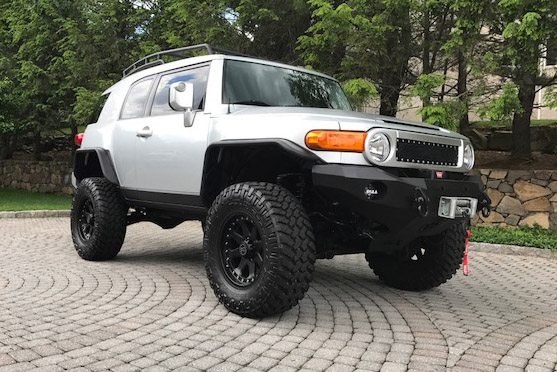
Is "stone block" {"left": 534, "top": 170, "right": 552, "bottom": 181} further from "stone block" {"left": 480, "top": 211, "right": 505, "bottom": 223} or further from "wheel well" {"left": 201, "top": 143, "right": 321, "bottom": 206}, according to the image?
"wheel well" {"left": 201, "top": 143, "right": 321, "bottom": 206}

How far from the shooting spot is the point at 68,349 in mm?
3367

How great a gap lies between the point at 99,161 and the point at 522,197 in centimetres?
767

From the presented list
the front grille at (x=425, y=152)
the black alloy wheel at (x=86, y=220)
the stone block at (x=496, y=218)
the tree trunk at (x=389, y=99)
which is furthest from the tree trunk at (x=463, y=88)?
the black alloy wheel at (x=86, y=220)

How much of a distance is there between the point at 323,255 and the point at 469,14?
632 cm

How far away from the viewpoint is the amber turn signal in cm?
382

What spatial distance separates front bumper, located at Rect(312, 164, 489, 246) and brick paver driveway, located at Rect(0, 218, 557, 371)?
87 centimetres

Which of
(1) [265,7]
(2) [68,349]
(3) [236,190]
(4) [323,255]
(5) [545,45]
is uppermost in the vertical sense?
(1) [265,7]

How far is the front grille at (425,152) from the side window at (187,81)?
6.46 feet

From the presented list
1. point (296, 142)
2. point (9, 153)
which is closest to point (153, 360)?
point (296, 142)

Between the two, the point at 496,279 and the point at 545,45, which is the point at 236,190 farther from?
the point at 545,45

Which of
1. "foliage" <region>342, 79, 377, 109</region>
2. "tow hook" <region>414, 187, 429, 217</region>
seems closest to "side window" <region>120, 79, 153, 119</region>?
"tow hook" <region>414, 187, 429, 217</region>

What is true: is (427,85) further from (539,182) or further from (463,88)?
(539,182)

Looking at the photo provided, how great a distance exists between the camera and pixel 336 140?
385cm

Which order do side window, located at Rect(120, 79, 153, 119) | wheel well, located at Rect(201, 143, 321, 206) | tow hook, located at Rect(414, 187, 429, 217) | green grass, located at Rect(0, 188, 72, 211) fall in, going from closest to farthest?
1. tow hook, located at Rect(414, 187, 429, 217)
2. wheel well, located at Rect(201, 143, 321, 206)
3. side window, located at Rect(120, 79, 153, 119)
4. green grass, located at Rect(0, 188, 72, 211)
